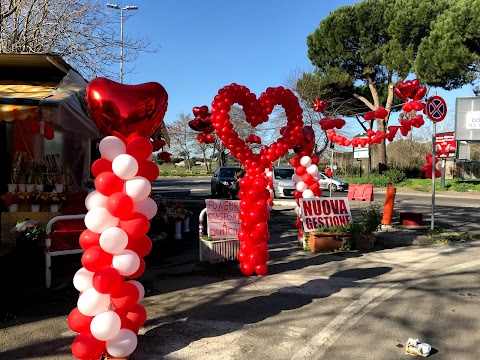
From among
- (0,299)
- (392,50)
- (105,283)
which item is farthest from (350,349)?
(392,50)

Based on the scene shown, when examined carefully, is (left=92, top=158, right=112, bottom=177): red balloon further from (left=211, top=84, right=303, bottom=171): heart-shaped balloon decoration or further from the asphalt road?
the asphalt road

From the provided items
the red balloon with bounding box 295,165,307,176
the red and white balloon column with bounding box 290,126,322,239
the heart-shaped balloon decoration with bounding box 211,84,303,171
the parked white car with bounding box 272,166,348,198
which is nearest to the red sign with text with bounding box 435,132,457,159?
the parked white car with bounding box 272,166,348,198

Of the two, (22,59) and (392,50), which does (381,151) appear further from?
(22,59)

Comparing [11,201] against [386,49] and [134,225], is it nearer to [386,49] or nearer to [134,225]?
[134,225]

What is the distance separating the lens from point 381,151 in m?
32.7

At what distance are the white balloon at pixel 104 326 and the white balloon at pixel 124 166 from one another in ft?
3.99

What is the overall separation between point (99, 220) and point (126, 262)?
44cm

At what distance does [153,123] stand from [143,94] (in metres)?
0.31

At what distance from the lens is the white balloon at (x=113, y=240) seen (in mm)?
3506

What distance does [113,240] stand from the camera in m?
3.52

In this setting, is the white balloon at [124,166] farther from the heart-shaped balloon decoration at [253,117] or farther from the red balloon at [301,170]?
the red balloon at [301,170]

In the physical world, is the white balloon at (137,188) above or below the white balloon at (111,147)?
below

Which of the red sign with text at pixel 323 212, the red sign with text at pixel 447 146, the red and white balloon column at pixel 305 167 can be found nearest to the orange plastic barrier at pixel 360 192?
the red sign with text at pixel 323 212

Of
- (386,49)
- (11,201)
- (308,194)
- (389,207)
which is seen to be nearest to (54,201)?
(11,201)
